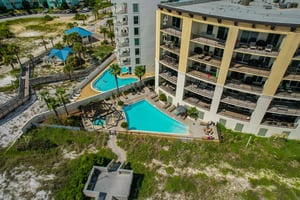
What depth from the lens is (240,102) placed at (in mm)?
35000

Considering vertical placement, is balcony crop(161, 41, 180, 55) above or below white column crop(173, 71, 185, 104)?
above

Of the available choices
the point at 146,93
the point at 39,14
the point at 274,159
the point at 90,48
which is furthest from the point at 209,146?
the point at 39,14

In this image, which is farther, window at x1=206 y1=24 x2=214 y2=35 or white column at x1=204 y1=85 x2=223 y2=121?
white column at x1=204 y1=85 x2=223 y2=121

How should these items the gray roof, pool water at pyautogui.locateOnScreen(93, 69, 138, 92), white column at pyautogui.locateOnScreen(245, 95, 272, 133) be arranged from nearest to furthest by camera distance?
→ the gray roof < white column at pyautogui.locateOnScreen(245, 95, 272, 133) < pool water at pyautogui.locateOnScreen(93, 69, 138, 92)

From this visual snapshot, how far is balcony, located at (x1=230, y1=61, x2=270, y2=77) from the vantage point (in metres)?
30.6

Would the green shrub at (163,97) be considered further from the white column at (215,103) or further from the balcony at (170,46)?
Answer: the balcony at (170,46)

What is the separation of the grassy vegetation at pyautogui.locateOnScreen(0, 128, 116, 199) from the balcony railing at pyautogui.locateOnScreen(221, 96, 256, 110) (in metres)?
23.5

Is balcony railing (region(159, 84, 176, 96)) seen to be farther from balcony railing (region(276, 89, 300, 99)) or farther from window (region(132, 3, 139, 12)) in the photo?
balcony railing (region(276, 89, 300, 99))

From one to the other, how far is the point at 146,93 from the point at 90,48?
36.1m

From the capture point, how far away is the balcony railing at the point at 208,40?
31789mm

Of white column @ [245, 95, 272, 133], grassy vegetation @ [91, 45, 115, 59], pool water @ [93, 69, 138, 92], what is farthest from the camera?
grassy vegetation @ [91, 45, 115, 59]

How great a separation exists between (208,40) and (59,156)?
33.0 metres

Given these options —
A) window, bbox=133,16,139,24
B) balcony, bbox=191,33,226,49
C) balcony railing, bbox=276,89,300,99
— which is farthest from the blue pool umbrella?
balcony railing, bbox=276,89,300,99

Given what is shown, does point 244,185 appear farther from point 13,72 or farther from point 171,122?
point 13,72
